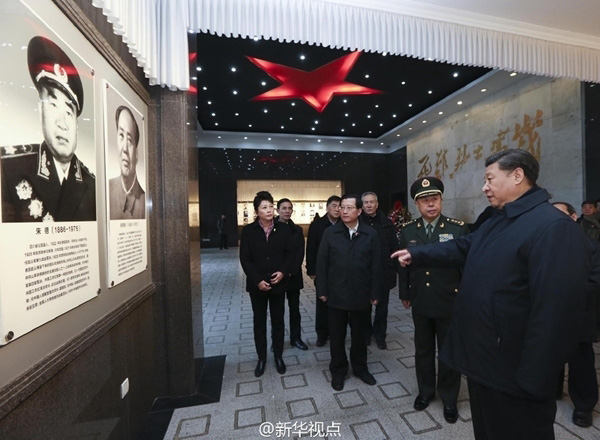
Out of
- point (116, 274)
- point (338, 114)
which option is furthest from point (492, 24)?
point (338, 114)

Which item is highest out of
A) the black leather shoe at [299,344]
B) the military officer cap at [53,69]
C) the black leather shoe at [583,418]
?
the military officer cap at [53,69]

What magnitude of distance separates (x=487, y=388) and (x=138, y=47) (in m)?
2.64

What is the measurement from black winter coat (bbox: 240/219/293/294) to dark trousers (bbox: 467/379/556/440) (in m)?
1.77

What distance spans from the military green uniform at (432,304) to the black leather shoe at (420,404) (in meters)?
0.02

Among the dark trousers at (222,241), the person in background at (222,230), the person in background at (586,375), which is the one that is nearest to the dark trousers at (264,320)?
the person in background at (586,375)

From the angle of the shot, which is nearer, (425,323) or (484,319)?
(484,319)

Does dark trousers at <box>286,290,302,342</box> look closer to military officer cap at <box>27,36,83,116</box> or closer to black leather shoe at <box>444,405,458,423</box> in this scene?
black leather shoe at <box>444,405,458,423</box>

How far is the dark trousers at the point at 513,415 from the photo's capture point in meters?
1.19

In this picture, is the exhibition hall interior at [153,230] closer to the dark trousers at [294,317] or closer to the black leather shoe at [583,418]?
the black leather shoe at [583,418]

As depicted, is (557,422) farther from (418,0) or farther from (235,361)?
(418,0)

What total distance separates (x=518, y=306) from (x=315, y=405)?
1.68 m

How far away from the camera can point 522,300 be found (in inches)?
46.6

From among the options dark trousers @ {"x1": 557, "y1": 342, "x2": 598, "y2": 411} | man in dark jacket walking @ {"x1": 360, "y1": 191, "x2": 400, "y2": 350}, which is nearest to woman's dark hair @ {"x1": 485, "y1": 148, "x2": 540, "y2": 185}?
dark trousers @ {"x1": 557, "y1": 342, "x2": 598, "y2": 411}

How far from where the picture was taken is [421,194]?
2.22 m
